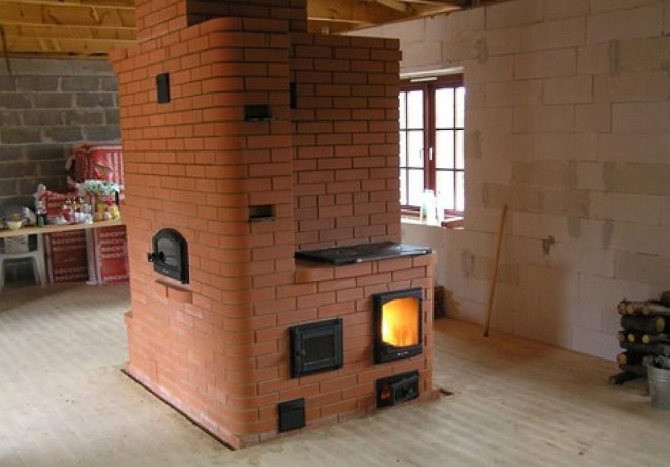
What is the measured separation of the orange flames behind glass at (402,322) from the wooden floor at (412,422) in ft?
1.26

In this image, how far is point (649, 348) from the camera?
4465mm

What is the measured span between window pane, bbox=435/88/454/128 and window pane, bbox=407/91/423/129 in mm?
202

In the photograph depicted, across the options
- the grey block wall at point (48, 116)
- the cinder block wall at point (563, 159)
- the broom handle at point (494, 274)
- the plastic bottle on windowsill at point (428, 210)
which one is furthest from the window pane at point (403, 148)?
the grey block wall at point (48, 116)

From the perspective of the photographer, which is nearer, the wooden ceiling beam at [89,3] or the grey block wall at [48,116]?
the wooden ceiling beam at [89,3]

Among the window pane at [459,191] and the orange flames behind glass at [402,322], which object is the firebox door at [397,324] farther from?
the window pane at [459,191]

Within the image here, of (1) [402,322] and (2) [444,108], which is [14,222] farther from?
(1) [402,322]

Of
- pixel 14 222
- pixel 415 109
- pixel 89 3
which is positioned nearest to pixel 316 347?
pixel 89 3

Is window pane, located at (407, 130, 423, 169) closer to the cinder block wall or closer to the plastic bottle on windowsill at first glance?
the plastic bottle on windowsill

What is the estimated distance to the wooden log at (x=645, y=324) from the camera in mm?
4418

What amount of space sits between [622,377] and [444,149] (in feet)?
9.19

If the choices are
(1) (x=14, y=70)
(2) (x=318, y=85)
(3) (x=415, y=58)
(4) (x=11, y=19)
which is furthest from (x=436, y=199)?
(1) (x=14, y=70)

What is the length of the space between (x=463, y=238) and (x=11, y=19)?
4076mm

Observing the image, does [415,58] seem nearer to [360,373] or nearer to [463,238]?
[463,238]

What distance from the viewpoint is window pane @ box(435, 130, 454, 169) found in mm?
6641
